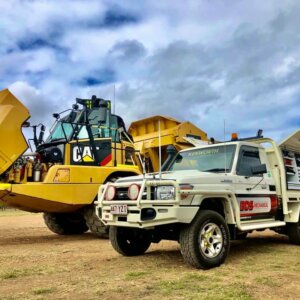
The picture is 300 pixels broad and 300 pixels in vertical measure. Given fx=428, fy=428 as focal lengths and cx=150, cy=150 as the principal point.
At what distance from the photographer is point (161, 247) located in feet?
29.0

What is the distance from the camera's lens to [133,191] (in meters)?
6.44

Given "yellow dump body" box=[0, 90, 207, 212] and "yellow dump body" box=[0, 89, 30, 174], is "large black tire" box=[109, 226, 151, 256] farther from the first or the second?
"yellow dump body" box=[0, 89, 30, 174]

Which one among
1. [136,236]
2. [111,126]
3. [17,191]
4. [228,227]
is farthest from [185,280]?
[111,126]

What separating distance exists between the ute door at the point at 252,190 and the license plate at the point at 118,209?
2012 millimetres

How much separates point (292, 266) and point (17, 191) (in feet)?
17.6

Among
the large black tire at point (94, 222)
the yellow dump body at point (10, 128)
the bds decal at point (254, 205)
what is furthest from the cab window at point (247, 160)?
the yellow dump body at point (10, 128)

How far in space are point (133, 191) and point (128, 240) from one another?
161 centimetres

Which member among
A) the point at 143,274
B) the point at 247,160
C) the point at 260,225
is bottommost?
the point at 143,274

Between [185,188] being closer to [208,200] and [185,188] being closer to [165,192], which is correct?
[165,192]

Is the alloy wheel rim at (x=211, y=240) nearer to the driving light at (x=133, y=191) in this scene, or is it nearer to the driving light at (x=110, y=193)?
the driving light at (x=133, y=191)

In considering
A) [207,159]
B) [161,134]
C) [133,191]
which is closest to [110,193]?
[133,191]

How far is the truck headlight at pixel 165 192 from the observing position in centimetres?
621

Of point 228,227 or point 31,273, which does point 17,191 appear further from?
point 228,227

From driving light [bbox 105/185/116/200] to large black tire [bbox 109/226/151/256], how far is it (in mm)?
685
